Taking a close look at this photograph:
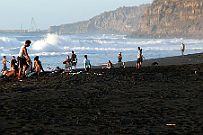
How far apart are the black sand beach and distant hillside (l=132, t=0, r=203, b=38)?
159120 millimetres

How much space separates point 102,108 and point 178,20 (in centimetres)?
18521

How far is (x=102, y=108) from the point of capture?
1116 centimetres

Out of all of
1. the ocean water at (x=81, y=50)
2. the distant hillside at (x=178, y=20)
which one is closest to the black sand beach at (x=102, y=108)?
the ocean water at (x=81, y=50)

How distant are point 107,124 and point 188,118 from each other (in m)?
2.08

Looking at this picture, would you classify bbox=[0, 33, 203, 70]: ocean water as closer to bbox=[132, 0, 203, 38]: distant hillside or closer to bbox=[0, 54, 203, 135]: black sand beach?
bbox=[0, 54, 203, 135]: black sand beach

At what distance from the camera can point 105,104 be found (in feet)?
39.0

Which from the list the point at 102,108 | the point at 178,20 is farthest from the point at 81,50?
the point at 178,20

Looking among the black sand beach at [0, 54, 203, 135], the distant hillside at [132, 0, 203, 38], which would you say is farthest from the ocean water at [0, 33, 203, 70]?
the distant hillside at [132, 0, 203, 38]

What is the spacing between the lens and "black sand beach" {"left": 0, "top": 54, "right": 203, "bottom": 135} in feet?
28.7

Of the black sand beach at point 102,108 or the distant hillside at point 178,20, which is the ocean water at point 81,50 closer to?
Answer: the black sand beach at point 102,108

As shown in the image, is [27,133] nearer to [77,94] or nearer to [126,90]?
[77,94]

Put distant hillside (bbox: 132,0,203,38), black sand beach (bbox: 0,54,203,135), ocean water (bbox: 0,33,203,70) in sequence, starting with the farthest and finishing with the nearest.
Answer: distant hillside (bbox: 132,0,203,38) → ocean water (bbox: 0,33,203,70) → black sand beach (bbox: 0,54,203,135)

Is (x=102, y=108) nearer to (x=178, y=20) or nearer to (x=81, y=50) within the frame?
(x=81, y=50)

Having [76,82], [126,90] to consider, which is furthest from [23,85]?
[126,90]
